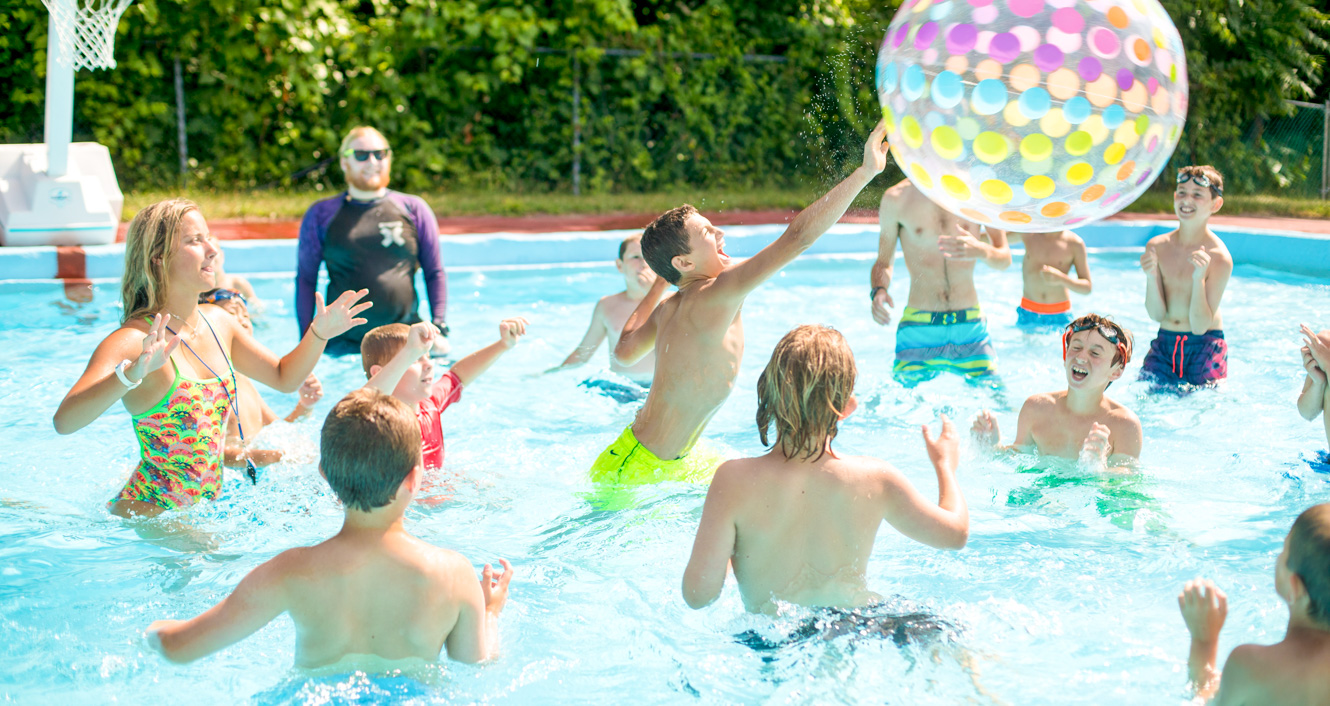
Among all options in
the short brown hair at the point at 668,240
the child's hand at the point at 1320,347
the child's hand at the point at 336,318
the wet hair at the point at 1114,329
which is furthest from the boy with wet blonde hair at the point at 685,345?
the child's hand at the point at 1320,347

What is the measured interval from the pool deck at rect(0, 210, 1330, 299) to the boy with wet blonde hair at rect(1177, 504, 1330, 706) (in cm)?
723

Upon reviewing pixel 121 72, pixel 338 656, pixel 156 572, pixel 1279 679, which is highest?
pixel 121 72

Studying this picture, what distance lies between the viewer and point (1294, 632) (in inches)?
86.4

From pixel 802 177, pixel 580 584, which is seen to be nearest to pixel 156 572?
pixel 580 584

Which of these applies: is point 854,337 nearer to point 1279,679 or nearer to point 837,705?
point 837,705

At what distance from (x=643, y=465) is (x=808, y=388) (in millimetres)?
1403

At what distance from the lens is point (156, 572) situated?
3.68 m

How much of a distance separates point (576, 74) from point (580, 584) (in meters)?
10.5

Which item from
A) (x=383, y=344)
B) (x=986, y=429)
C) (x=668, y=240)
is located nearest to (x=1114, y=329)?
(x=986, y=429)

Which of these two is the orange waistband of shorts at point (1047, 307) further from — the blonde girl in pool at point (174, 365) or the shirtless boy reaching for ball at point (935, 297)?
the blonde girl in pool at point (174, 365)

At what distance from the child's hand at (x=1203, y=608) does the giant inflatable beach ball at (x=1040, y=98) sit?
56.1 inches

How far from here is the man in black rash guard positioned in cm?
602

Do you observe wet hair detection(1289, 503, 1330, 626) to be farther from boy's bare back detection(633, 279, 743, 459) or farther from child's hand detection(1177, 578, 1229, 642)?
boy's bare back detection(633, 279, 743, 459)

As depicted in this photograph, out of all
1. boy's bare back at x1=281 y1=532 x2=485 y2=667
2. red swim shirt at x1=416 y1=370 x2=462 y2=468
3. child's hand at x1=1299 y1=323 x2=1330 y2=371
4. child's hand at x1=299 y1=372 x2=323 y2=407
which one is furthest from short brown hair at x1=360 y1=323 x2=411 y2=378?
child's hand at x1=1299 y1=323 x2=1330 y2=371
